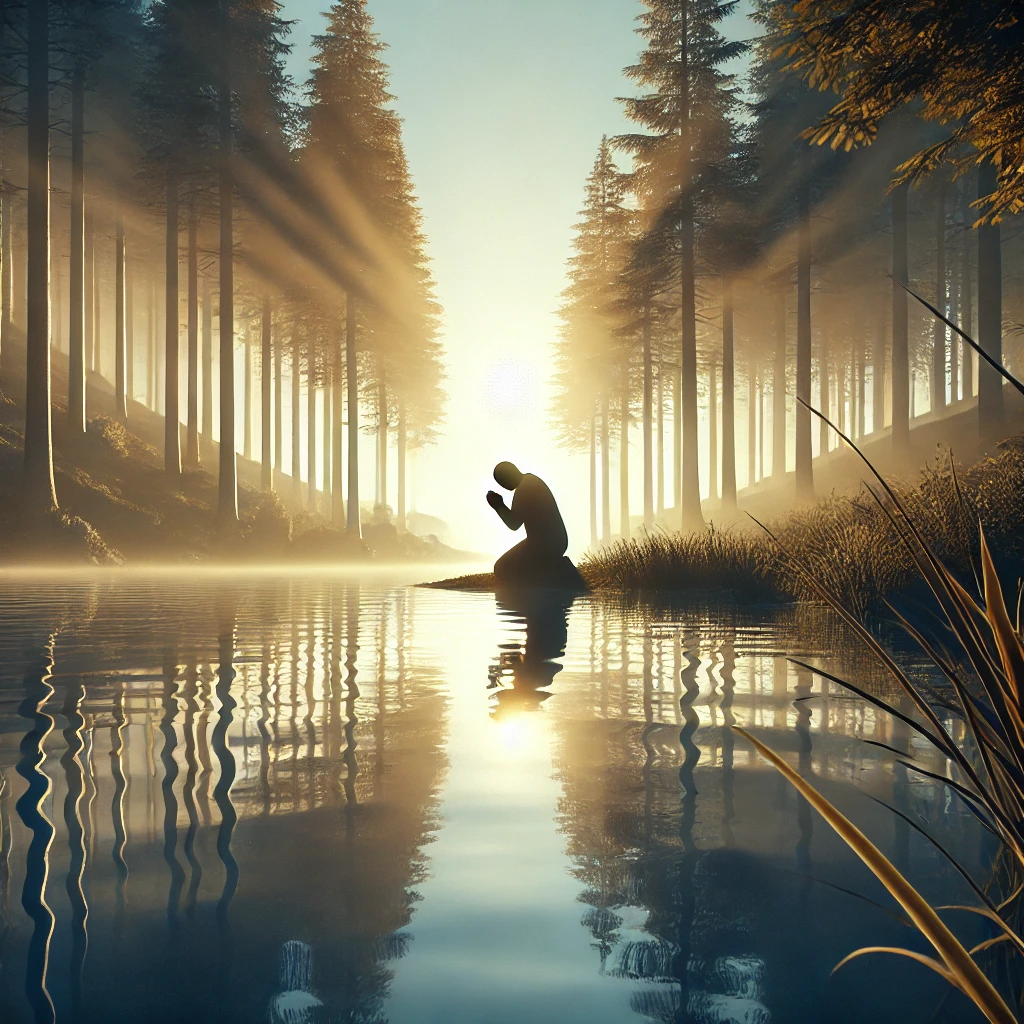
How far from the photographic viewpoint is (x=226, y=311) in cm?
2334

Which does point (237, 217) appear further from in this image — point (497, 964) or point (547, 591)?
point (497, 964)

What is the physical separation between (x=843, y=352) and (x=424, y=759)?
39.0m

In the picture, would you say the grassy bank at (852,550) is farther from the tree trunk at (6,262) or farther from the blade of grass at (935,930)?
the tree trunk at (6,262)

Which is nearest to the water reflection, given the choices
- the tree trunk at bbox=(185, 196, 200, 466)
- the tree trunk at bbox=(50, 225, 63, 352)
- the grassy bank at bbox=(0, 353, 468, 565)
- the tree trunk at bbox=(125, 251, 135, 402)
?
the grassy bank at bbox=(0, 353, 468, 565)

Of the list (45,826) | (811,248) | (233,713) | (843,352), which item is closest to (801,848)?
(45,826)

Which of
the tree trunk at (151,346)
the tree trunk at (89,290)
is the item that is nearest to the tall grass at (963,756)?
the tree trunk at (89,290)

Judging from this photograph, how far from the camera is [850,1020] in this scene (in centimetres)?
146

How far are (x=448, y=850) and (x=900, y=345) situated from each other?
24159 millimetres

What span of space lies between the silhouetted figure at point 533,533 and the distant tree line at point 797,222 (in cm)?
461

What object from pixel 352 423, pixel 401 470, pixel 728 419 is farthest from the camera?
pixel 401 470

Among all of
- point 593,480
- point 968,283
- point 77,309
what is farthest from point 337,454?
point 968,283

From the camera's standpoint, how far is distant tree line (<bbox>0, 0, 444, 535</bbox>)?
21.9 metres

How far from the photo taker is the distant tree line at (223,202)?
2194cm

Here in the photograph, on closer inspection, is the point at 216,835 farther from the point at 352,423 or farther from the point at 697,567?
the point at 352,423
